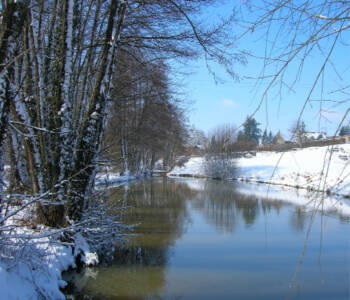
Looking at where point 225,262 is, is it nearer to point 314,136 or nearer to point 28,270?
point 28,270

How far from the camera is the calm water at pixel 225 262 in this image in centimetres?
530

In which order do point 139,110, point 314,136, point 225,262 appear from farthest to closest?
1. point 139,110
2. point 225,262
3. point 314,136

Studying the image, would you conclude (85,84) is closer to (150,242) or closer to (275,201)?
(150,242)

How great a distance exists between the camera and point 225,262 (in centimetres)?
671

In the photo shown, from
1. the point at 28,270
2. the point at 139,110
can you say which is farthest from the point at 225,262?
the point at 139,110

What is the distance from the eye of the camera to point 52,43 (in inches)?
229

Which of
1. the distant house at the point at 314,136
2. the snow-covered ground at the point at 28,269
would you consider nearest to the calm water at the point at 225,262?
the snow-covered ground at the point at 28,269

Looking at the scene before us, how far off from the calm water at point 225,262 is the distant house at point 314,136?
46.8 inches

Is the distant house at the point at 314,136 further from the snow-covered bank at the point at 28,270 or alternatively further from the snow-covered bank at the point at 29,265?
the snow-covered bank at the point at 28,270

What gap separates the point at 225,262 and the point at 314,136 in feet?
17.0

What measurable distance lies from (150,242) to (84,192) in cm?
283

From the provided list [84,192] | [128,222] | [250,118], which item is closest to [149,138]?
[128,222]

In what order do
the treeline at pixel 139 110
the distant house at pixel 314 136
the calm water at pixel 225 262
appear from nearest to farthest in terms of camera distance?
the distant house at pixel 314 136 → the calm water at pixel 225 262 → the treeline at pixel 139 110

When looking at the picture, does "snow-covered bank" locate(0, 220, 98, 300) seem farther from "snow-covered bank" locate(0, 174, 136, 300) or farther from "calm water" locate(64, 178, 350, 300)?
"calm water" locate(64, 178, 350, 300)
